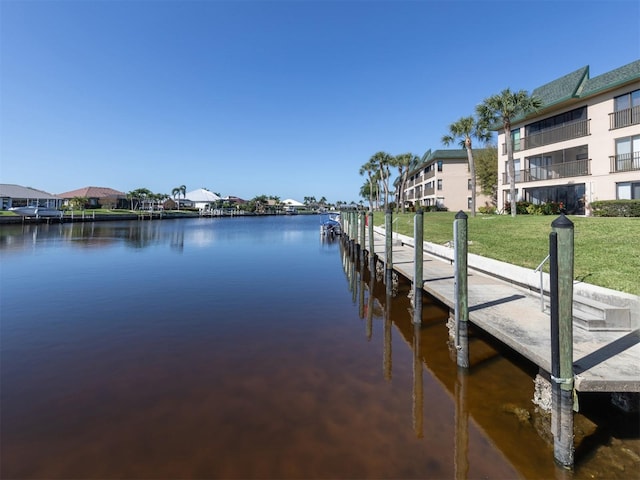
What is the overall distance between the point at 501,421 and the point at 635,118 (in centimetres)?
2750

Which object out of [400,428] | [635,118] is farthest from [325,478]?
[635,118]

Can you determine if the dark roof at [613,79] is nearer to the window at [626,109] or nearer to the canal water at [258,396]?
the window at [626,109]

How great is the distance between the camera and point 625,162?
23625mm

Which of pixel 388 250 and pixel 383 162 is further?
pixel 383 162

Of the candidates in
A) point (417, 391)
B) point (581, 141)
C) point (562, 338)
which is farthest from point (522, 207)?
point (562, 338)

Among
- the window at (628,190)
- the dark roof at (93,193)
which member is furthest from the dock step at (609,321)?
the dark roof at (93,193)

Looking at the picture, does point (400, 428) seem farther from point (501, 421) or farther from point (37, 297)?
point (37, 297)

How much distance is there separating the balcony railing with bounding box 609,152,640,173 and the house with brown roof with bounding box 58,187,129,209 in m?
115

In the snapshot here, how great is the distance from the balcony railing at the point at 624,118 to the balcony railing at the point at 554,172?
9.26ft

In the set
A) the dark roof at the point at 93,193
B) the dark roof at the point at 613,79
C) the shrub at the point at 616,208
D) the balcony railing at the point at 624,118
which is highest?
the dark roof at the point at 93,193

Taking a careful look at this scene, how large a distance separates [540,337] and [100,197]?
122875mm

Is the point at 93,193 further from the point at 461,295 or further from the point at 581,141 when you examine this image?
the point at 461,295

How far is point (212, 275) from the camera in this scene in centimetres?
1845

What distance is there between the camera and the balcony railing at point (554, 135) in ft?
87.7
